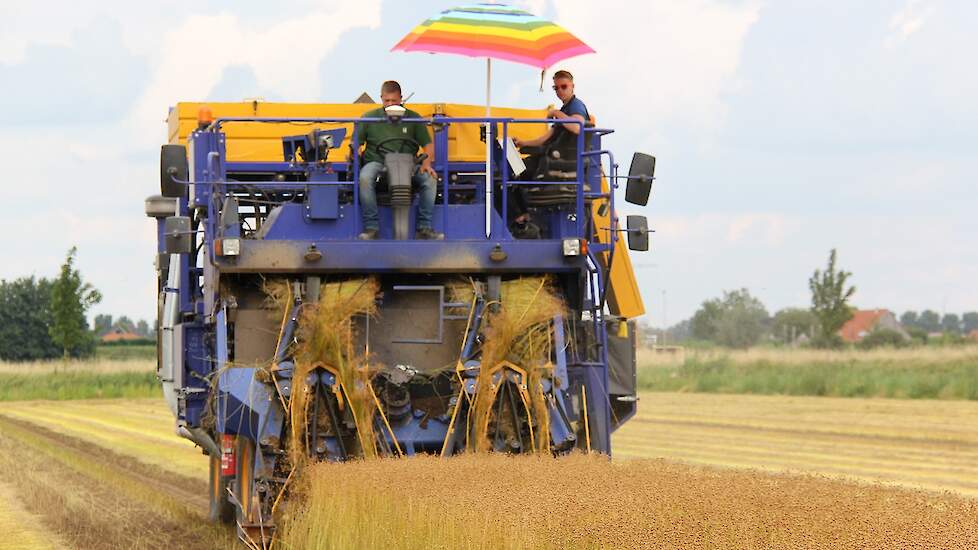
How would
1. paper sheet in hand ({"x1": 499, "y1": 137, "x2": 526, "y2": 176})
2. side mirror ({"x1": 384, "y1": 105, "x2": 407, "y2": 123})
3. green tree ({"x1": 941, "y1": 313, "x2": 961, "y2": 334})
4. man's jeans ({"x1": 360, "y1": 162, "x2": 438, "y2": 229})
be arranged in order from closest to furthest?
man's jeans ({"x1": 360, "y1": 162, "x2": 438, "y2": 229}), side mirror ({"x1": 384, "y1": 105, "x2": 407, "y2": 123}), paper sheet in hand ({"x1": 499, "y1": 137, "x2": 526, "y2": 176}), green tree ({"x1": 941, "y1": 313, "x2": 961, "y2": 334})

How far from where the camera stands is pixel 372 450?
1154 centimetres

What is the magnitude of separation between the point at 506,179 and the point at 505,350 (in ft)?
5.25

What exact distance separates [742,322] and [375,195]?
99.8 meters

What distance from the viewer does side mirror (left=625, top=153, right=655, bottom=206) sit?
12391 millimetres

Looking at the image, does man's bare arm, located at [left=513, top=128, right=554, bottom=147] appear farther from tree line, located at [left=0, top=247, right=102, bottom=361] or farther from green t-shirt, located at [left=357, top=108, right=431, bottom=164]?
tree line, located at [left=0, top=247, right=102, bottom=361]

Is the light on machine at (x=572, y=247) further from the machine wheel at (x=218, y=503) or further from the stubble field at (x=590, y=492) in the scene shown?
the machine wheel at (x=218, y=503)

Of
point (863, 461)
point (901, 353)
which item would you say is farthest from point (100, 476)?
point (901, 353)

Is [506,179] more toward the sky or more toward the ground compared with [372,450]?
more toward the sky

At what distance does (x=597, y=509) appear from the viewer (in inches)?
311

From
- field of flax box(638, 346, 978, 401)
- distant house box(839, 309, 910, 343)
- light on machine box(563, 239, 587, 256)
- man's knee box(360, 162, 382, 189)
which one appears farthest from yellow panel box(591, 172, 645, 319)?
distant house box(839, 309, 910, 343)

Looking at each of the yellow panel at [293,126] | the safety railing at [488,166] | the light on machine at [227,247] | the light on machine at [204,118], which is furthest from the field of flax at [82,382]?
the light on machine at [227,247]

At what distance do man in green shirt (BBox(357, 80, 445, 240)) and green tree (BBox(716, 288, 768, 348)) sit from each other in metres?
91.7

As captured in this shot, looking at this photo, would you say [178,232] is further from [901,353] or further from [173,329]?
[901,353]

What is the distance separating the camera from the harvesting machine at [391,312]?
457 inches
